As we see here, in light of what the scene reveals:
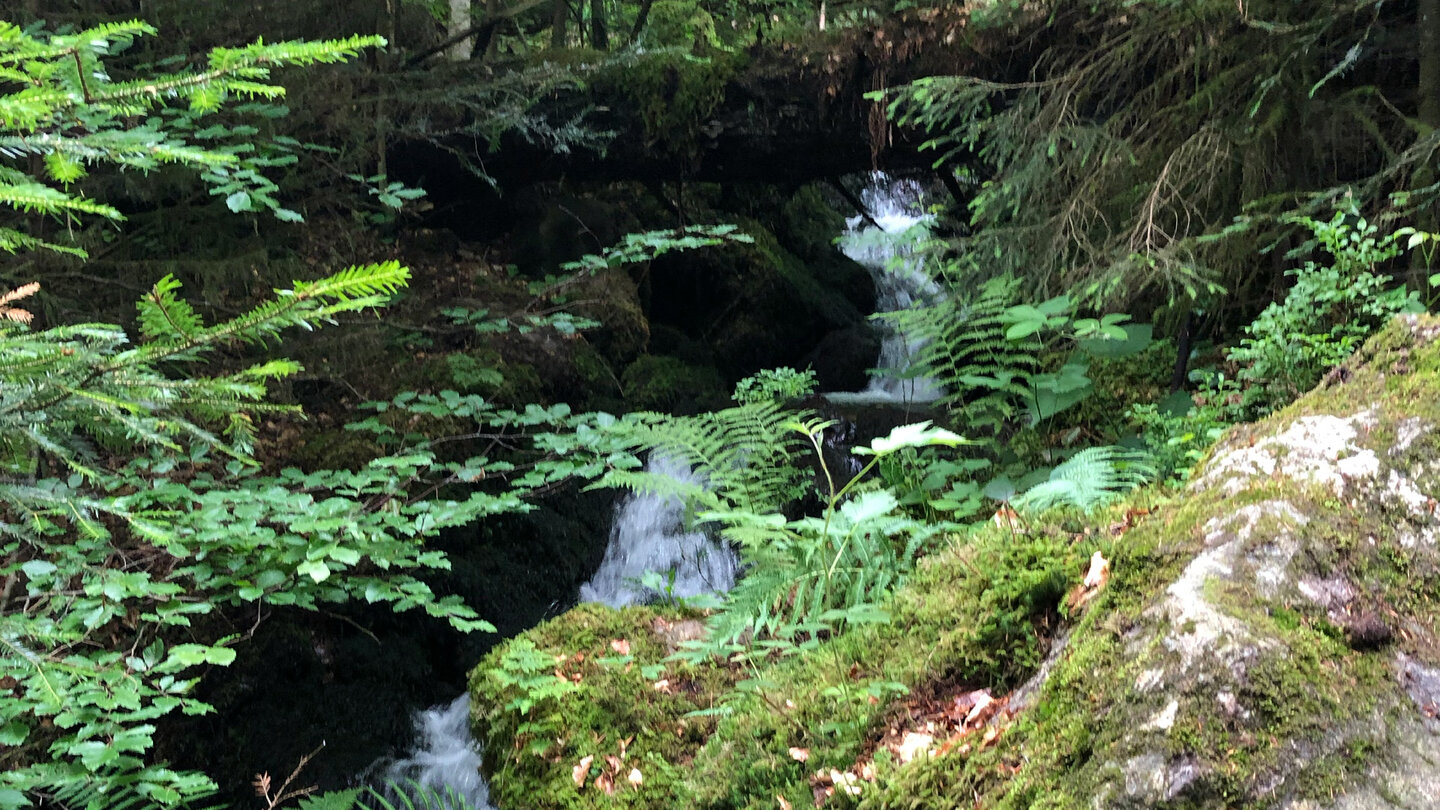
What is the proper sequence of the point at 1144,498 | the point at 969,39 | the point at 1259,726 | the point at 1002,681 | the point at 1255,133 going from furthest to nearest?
the point at 969,39
the point at 1255,133
the point at 1144,498
the point at 1002,681
the point at 1259,726

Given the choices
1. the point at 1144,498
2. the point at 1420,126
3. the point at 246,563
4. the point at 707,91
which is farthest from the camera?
the point at 707,91

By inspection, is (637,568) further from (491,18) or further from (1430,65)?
(1430,65)

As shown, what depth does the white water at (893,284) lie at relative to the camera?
25.7 ft

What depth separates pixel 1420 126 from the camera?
11.8 feet

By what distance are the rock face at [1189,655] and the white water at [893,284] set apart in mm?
2961

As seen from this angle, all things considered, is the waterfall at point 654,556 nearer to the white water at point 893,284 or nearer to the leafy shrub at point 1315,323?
the white water at point 893,284

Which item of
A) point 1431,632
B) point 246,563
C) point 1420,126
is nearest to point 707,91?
point 1420,126

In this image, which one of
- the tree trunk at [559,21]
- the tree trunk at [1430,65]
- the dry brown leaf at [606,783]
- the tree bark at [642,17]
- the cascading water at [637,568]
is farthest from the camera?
the tree trunk at [559,21]

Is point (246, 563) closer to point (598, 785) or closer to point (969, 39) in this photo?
point (598, 785)

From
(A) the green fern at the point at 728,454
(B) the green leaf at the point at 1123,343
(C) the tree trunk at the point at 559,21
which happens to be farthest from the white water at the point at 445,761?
(C) the tree trunk at the point at 559,21

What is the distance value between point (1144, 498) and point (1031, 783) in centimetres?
107

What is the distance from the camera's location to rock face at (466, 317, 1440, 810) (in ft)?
4.21

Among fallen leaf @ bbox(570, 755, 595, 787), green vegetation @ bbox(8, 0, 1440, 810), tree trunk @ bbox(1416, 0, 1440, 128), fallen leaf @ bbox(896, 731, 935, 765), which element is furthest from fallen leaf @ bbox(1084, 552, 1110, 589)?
tree trunk @ bbox(1416, 0, 1440, 128)

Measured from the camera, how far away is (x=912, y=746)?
175cm
